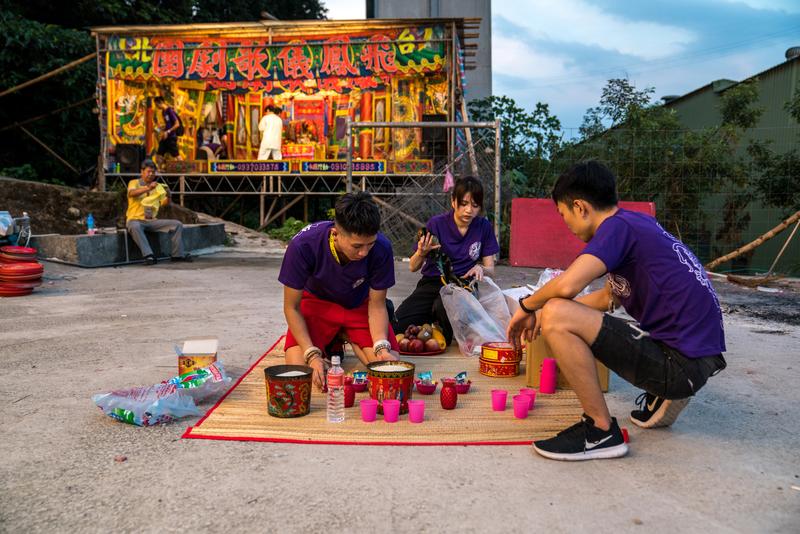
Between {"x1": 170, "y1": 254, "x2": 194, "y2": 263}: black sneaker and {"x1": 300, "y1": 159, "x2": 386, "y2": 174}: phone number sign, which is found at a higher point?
{"x1": 300, "y1": 159, "x2": 386, "y2": 174}: phone number sign

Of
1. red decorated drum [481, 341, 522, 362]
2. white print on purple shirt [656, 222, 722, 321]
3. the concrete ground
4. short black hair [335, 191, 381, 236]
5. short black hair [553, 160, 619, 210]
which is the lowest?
the concrete ground

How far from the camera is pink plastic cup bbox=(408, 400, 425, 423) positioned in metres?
3.52

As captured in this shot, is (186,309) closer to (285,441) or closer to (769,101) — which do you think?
(285,441)

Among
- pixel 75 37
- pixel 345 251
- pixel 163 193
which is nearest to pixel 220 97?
pixel 75 37

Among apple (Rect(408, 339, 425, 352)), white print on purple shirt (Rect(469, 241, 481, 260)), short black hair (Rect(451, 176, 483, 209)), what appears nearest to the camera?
apple (Rect(408, 339, 425, 352))

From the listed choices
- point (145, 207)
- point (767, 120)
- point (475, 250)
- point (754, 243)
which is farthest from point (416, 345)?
point (767, 120)

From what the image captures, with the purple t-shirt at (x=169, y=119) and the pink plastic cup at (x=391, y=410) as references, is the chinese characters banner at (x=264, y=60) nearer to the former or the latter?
the purple t-shirt at (x=169, y=119)

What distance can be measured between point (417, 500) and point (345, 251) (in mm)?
1610

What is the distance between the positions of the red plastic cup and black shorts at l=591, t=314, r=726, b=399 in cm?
101

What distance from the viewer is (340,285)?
4246mm

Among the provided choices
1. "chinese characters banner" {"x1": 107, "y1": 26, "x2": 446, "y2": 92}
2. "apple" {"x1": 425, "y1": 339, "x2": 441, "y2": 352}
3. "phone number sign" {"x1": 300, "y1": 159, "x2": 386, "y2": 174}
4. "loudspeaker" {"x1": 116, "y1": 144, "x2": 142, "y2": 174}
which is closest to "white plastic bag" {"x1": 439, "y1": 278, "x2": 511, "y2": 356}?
"apple" {"x1": 425, "y1": 339, "x2": 441, "y2": 352}

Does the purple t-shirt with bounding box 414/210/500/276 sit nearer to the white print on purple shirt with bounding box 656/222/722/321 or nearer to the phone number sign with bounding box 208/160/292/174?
the white print on purple shirt with bounding box 656/222/722/321

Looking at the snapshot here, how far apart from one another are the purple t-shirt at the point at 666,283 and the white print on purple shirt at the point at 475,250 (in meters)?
2.37

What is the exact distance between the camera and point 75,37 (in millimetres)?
16859
